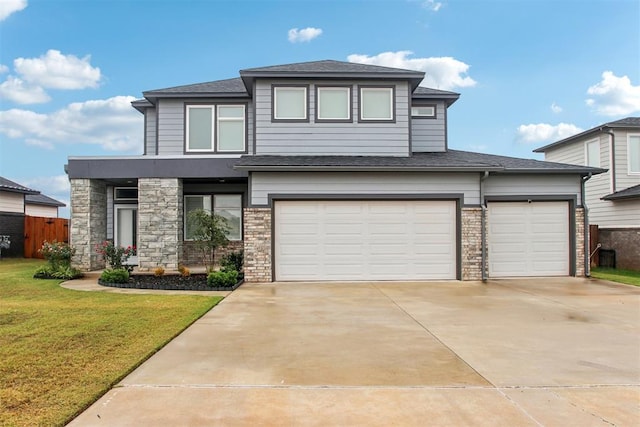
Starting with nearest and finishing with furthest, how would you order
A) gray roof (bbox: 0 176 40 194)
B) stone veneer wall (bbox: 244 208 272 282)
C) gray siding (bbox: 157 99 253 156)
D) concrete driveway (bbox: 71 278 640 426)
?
concrete driveway (bbox: 71 278 640 426) < stone veneer wall (bbox: 244 208 272 282) < gray siding (bbox: 157 99 253 156) < gray roof (bbox: 0 176 40 194)

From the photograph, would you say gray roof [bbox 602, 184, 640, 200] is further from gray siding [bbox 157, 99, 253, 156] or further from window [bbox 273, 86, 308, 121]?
gray siding [bbox 157, 99, 253, 156]

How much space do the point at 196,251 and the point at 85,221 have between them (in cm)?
372

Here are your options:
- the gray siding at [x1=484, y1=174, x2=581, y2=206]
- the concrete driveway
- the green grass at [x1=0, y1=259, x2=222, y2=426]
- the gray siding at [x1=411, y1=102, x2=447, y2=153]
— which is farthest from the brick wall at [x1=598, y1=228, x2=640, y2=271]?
the green grass at [x1=0, y1=259, x2=222, y2=426]

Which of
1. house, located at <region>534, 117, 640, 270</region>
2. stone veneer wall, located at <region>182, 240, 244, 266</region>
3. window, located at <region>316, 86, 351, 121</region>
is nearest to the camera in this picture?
window, located at <region>316, 86, 351, 121</region>

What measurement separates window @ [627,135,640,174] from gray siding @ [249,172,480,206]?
9.89 meters

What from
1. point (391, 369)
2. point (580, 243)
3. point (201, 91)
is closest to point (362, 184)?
point (201, 91)

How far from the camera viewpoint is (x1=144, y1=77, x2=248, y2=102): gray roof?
14517 millimetres

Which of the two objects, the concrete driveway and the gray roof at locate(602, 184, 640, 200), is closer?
the concrete driveway

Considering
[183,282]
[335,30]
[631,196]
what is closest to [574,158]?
[631,196]

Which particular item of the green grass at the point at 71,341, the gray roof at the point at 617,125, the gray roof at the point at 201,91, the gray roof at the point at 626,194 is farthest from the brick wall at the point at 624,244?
the green grass at the point at 71,341

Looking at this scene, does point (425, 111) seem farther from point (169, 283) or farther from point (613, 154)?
point (169, 283)

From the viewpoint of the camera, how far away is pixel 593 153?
60.8 feet

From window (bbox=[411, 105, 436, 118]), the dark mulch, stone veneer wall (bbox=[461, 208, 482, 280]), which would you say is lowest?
the dark mulch

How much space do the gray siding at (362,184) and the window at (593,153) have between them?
967 centimetres
